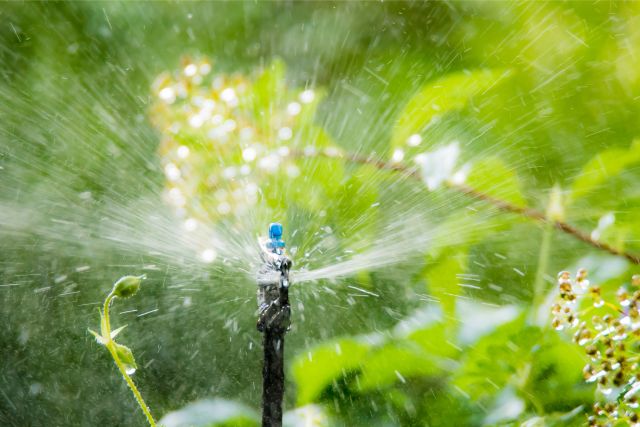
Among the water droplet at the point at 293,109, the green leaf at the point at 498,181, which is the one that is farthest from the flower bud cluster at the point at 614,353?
the water droplet at the point at 293,109

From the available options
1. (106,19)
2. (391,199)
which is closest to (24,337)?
(106,19)

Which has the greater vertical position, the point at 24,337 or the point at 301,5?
the point at 301,5

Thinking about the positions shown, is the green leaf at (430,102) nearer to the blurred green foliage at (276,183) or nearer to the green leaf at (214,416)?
the blurred green foliage at (276,183)

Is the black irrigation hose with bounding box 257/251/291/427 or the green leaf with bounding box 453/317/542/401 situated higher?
the black irrigation hose with bounding box 257/251/291/427

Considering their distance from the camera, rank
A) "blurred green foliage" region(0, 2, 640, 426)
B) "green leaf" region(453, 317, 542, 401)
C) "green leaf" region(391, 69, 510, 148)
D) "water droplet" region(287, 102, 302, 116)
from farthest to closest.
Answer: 1. "blurred green foliage" region(0, 2, 640, 426)
2. "water droplet" region(287, 102, 302, 116)
3. "green leaf" region(391, 69, 510, 148)
4. "green leaf" region(453, 317, 542, 401)

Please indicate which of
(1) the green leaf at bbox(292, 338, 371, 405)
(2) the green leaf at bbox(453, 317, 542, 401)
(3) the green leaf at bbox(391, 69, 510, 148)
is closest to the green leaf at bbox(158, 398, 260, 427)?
(1) the green leaf at bbox(292, 338, 371, 405)

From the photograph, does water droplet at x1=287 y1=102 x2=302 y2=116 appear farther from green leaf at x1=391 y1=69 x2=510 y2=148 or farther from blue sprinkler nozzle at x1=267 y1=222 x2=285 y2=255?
blue sprinkler nozzle at x1=267 y1=222 x2=285 y2=255

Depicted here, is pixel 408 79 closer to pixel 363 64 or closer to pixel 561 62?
pixel 363 64
